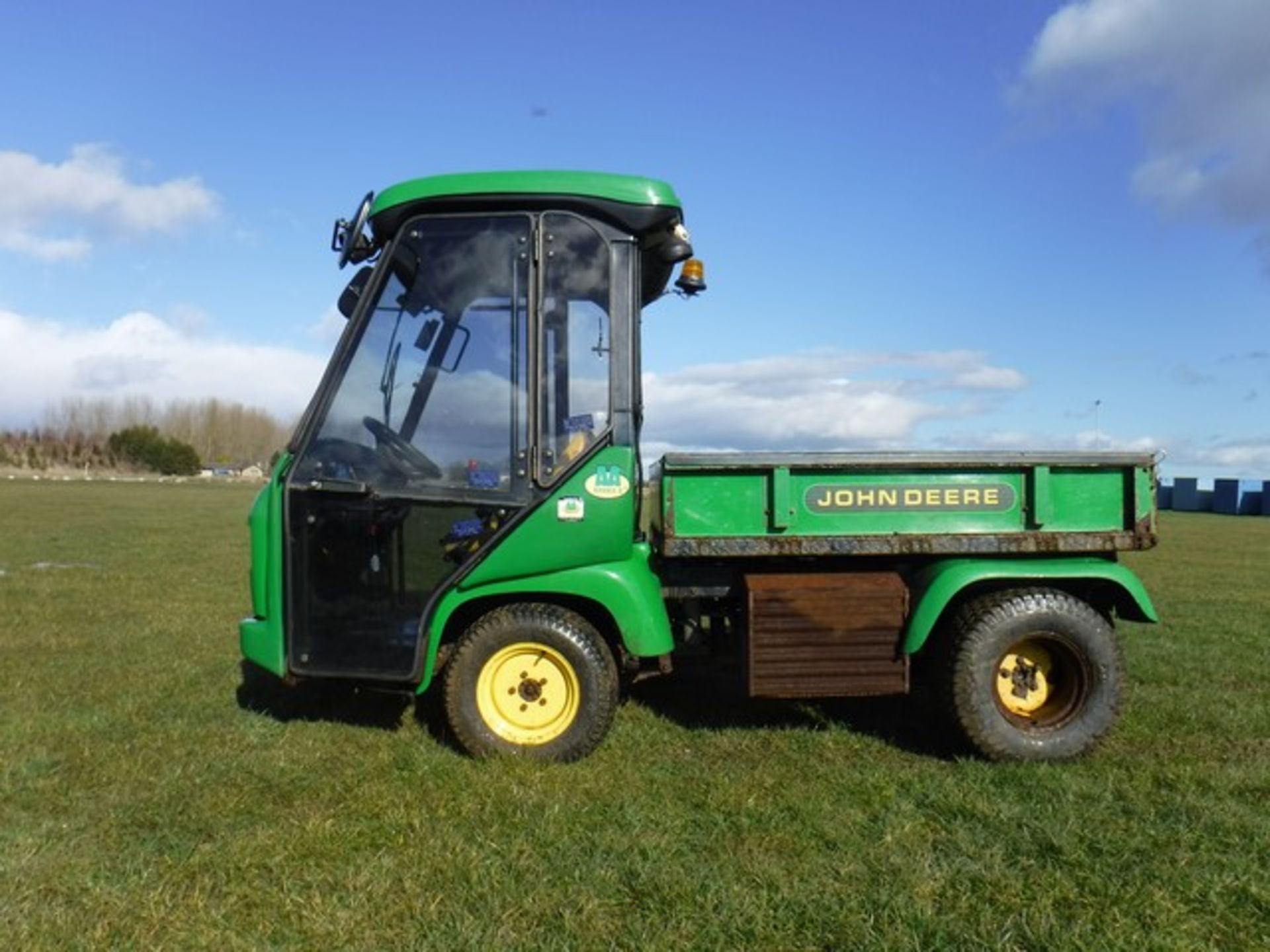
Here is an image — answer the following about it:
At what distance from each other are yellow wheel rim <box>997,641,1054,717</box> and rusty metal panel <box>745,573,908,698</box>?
Answer: 55 cm

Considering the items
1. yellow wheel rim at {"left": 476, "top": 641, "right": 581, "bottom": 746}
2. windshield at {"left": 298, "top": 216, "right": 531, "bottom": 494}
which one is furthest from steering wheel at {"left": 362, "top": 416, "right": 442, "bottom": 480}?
yellow wheel rim at {"left": 476, "top": 641, "right": 581, "bottom": 746}

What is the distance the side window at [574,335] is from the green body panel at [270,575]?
4.27 ft

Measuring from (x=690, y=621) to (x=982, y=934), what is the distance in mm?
2438

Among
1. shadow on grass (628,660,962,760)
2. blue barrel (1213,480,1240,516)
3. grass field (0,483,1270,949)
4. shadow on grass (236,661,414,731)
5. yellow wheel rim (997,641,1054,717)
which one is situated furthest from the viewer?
blue barrel (1213,480,1240,516)

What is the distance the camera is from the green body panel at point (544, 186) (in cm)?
486

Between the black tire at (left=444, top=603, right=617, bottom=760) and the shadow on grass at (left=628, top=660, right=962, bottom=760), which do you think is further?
the shadow on grass at (left=628, top=660, right=962, bottom=760)

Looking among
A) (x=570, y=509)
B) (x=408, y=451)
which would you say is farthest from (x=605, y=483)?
(x=408, y=451)

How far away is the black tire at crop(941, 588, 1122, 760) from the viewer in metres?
4.88

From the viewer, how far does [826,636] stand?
486 cm

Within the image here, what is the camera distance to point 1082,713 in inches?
194

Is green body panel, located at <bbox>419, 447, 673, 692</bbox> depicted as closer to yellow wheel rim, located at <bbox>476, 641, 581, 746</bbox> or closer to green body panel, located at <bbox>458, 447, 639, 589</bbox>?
green body panel, located at <bbox>458, 447, 639, 589</bbox>

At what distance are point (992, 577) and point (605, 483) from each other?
1863 mm

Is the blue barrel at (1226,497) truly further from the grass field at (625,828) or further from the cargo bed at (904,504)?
the cargo bed at (904,504)

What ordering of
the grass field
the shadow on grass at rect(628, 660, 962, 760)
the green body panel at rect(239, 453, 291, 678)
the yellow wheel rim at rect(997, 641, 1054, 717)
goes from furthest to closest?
the shadow on grass at rect(628, 660, 962, 760) → the yellow wheel rim at rect(997, 641, 1054, 717) → the green body panel at rect(239, 453, 291, 678) → the grass field
